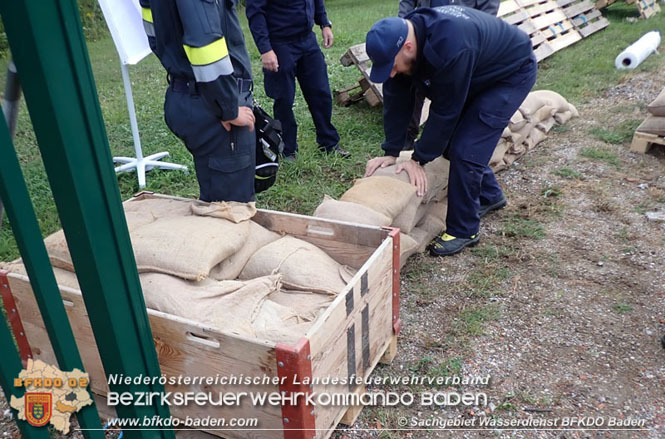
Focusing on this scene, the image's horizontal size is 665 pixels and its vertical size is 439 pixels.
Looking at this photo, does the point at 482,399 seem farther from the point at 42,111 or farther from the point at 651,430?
the point at 42,111

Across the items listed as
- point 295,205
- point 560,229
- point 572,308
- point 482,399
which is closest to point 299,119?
point 295,205

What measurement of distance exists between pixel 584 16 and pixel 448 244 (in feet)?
26.1

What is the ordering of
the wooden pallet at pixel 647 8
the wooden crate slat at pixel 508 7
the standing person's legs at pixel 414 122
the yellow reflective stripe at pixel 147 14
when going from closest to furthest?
1. the yellow reflective stripe at pixel 147 14
2. the standing person's legs at pixel 414 122
3. the wooden crate slat at pixel 508 7
4. the wooden pallet at pixel 647 8

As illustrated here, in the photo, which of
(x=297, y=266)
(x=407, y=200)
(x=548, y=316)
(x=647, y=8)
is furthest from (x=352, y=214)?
(x=647, y=8)

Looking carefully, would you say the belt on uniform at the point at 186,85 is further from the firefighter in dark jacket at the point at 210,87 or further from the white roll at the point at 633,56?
the white roll at the point at 633,56

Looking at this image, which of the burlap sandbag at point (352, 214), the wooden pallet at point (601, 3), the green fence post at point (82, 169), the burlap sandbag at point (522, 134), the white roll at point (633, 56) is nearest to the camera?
the green fence post at point (82, 169)

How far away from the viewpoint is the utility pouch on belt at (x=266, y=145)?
298cm

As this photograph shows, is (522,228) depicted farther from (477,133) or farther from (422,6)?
(422,6)

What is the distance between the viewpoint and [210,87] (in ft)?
7.90

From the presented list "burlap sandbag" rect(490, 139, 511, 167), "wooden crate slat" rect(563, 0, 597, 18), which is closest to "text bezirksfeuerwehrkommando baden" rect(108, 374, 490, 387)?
"burlap sandbag" rect(490, 139, 511, 167)

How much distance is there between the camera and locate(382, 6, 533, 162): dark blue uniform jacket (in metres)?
2.76

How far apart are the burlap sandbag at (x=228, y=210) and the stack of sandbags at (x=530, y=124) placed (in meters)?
2.58

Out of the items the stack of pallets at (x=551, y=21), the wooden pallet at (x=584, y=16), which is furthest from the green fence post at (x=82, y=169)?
the wooden pallet at (x=584, y=16)

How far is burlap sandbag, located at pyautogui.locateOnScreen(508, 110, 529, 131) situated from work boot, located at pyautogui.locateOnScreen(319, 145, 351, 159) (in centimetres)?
145
